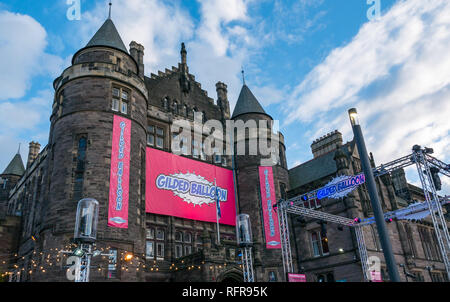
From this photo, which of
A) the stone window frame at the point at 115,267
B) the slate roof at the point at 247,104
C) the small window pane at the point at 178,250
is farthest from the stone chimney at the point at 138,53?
the stone window frame at the point at 115,267

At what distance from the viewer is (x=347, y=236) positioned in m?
26.2

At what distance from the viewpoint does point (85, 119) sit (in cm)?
2098

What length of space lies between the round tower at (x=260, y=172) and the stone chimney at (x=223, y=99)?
0.84 metres

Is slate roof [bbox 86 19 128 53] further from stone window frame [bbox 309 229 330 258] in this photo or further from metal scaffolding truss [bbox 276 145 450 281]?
stone window frame [bbox 309 229 330 258]

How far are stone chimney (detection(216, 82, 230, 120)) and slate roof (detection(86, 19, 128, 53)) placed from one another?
453 inches

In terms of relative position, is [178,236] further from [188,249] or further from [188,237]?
[188,249]

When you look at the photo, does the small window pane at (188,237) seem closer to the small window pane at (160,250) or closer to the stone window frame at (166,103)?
the small window pane at (160,250)

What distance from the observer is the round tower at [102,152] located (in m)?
18.5

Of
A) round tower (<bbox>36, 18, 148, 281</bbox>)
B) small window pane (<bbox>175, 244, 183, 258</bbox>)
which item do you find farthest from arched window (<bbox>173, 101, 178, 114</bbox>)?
small window pane (<bbox>175, 244, 183, 258</bbox>)

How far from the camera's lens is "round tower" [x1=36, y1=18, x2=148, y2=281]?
18469mm

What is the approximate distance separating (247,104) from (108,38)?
14095mm

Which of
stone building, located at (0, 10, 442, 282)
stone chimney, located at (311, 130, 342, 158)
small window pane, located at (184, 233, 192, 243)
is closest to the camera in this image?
stone building, located at (0, 10, 442, 282)
